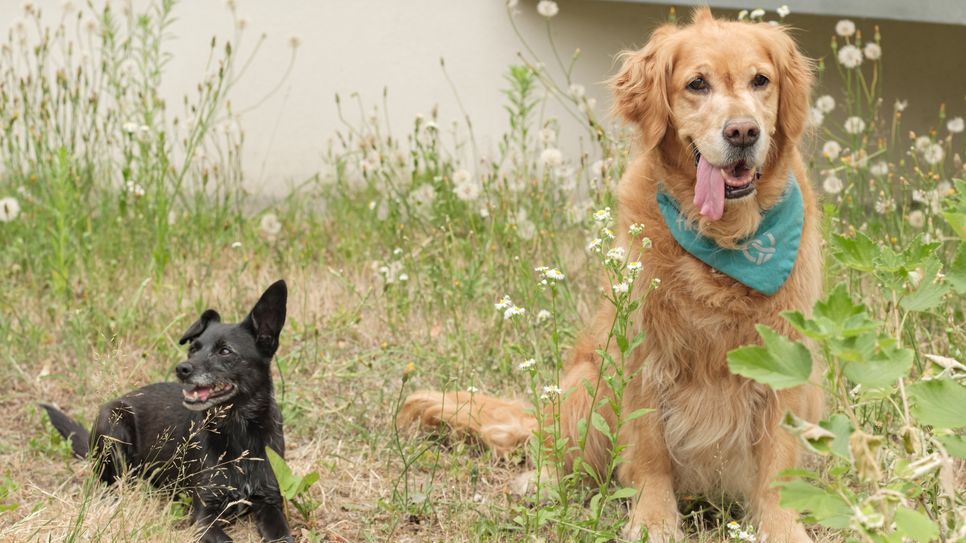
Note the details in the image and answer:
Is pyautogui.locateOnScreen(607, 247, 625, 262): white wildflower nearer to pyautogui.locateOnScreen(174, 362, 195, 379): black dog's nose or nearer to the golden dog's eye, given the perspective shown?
the golden dog's eye

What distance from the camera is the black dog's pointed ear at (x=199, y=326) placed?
123 inches

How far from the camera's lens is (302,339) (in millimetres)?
4422

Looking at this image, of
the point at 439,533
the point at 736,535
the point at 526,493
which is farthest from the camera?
the point at 526,493

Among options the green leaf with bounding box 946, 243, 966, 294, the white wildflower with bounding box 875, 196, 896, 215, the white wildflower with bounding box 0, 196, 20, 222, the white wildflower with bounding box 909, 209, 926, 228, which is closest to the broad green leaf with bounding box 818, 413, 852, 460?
the green leaf with bounding box 946, 243, 966, 294

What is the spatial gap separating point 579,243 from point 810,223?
2143mm

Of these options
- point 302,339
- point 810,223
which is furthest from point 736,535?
point 302,339

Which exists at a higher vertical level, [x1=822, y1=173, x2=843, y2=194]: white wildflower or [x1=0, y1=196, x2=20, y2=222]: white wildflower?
[x1=822, y1=173, x2=843, y2=194]: white wildflower

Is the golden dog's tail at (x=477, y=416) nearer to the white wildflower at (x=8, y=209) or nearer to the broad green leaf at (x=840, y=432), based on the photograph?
the broad green leaf at (x=840, y=432)

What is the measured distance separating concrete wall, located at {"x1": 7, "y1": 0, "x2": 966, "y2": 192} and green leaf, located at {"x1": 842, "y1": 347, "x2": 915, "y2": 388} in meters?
4.99

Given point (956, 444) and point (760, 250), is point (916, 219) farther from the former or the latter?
point (956, 444)

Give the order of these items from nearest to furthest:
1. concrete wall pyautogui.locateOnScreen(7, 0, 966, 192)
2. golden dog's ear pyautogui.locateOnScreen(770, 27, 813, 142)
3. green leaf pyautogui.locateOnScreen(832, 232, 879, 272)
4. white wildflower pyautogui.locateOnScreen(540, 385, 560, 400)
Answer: green leaf pyautogui.locateOnScreen(832, 232, 879, 272)
white wildflower pyautogui.locateOnScreen(540, 385, 560, 400)
golden dog's ear pyautogui.locateOnScreen(770, 27, 813, 142)
concrete wall pyautogui.locateOnScreen(7, 0, 966, 192)

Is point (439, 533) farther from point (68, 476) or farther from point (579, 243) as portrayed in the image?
point (579, 243)

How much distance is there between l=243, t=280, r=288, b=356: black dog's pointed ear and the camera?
3102 millimetres

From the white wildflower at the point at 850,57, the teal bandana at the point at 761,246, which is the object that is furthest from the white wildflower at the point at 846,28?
the teal bandana at the point at 761,246
